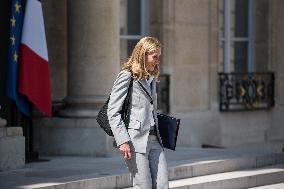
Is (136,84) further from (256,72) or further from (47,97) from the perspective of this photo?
(256,72)

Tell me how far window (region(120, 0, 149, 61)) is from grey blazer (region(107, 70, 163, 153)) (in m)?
8.28

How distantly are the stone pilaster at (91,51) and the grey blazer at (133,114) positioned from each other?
625 centimetres

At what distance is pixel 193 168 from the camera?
1330cm

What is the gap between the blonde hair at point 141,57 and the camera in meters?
8.45

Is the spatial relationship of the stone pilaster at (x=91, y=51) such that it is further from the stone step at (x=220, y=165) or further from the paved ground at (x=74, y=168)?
the stone step at (x=220, y=165)

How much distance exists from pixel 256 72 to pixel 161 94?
3.15 meters

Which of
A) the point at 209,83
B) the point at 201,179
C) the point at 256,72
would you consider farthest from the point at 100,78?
the point at 256,72

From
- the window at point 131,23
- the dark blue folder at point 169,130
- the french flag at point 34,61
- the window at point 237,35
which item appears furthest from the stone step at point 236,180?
the window at point 237,35

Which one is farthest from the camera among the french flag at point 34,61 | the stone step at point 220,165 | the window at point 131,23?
the window at point 131,23

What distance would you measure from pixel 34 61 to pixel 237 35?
6.99 m

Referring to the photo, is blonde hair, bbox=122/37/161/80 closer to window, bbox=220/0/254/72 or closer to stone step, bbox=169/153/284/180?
stone step, bbox=169/153/284/180

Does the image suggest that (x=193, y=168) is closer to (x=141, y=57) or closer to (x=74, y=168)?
(x=74, y=168)

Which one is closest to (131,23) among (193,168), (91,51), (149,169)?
(91,51)

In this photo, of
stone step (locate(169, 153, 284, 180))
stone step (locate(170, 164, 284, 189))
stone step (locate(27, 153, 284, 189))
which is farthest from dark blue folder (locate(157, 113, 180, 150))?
stone step (locate(169, 153, 284, 180))
